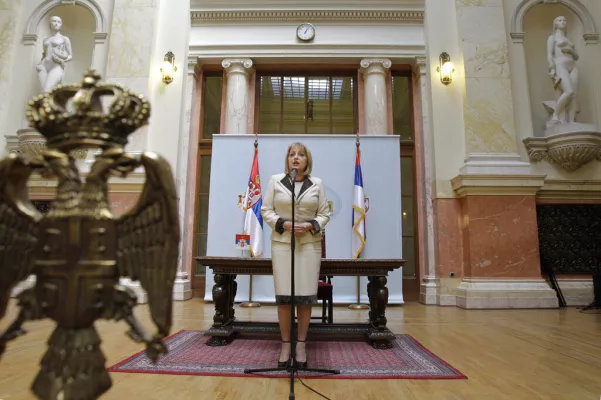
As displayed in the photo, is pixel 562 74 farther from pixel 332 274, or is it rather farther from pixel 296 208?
pixel 296 208

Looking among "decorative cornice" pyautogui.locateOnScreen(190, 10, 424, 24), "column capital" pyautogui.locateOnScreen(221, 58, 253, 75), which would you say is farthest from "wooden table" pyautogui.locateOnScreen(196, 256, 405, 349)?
"decorative cornice" pyautogui.locateOnScreen(190, 10, 424, 24)

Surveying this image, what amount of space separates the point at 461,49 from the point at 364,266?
5059 mm

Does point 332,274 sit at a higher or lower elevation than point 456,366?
higher

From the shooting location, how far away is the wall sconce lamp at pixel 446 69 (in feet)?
21.9

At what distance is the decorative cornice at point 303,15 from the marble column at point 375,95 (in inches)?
34.1

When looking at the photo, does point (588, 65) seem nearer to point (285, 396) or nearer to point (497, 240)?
point (497, 240)

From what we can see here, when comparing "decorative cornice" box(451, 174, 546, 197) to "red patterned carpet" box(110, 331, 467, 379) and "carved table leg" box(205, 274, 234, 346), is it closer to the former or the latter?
"red patterned carpet" box(110, 331, 467, 379)

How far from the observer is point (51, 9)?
7.30 m

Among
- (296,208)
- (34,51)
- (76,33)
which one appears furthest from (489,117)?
(34,51)

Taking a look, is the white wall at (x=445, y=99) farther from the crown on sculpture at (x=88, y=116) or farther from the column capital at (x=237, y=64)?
the crown on sculpture at (x=88, y=116)

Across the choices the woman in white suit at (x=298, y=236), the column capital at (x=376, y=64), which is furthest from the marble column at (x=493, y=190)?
the woman in white suit at (x=298, y=236)

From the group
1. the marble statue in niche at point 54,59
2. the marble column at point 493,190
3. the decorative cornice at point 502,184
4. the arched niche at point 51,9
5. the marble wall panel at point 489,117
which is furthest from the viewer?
the arched niche at point 51,9

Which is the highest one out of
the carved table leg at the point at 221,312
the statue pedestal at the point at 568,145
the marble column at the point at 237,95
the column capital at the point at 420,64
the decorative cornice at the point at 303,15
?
the decorative cornice at the point at 303,15

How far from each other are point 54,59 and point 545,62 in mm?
8835
